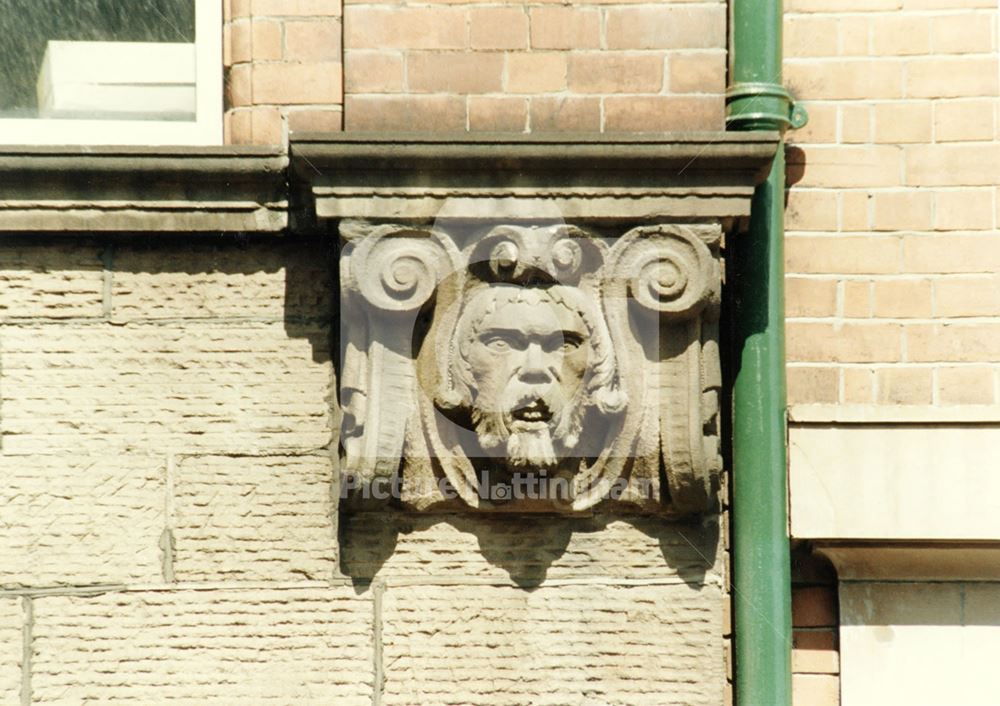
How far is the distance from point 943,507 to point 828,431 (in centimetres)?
29

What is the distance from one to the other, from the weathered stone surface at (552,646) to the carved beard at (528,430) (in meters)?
0.32

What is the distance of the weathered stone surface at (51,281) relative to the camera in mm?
3260

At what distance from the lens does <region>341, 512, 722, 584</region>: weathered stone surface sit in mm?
3211

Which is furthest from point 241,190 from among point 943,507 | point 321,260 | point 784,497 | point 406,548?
point 943,507

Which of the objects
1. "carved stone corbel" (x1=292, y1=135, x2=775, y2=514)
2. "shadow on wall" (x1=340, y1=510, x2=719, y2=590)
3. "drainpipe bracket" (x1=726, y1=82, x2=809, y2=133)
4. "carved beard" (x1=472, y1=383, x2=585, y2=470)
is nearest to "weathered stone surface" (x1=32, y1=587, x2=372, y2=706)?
"shadow on wall" (x1=340, y1=510, x2=719, y2=590)

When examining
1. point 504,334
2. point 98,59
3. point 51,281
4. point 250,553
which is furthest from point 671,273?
point 98,59

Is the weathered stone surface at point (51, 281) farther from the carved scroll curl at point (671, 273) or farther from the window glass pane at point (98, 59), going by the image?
the carved scroll curl at point (671, 273)

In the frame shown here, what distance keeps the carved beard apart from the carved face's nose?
0.02 metres

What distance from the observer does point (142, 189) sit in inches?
126

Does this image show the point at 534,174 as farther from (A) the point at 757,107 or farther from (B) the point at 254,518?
(B) the point at 254,518

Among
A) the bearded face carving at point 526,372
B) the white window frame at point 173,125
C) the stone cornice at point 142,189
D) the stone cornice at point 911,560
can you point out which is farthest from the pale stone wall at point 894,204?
the white window frame at point 173,125

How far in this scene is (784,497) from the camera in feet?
10.6

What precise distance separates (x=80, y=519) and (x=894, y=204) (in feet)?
6.45

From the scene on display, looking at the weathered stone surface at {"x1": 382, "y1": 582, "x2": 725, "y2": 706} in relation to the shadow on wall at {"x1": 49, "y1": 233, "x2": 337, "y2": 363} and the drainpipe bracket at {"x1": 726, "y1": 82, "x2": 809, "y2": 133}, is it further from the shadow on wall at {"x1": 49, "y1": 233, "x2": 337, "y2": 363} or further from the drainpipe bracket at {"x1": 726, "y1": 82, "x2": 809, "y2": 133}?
the drainpipe bracket at {"x1": 726, "y1": 82, "x2": 809, "y2": 133}
